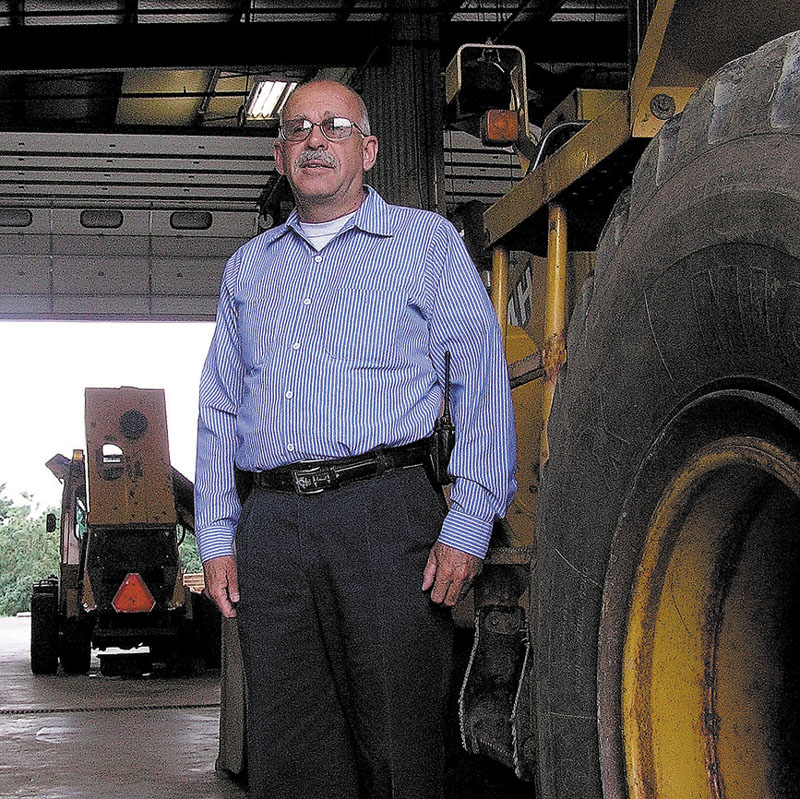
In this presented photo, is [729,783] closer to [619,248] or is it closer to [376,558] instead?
[619,248]

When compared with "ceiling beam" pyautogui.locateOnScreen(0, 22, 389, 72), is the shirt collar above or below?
below

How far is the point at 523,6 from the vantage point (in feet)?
39.1

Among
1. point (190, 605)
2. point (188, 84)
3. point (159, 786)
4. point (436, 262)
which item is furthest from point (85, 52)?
point (436, 262)

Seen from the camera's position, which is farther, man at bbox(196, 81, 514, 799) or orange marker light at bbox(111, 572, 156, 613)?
orange marker light at bbox(111, 572, 156, 613)

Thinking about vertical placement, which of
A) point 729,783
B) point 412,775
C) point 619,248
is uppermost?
point 619,248

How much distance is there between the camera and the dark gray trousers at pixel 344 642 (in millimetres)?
2631

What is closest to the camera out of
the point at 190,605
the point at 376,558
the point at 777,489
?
the point at 777,489

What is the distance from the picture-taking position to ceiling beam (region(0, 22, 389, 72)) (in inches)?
452

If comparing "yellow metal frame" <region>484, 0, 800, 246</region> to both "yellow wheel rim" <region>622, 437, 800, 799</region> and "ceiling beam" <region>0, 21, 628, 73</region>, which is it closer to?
"yellow wheel rim" <region>622, 437, 800, 799</region>

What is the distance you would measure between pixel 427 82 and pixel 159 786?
26.4 feet

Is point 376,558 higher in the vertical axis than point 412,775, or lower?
higher

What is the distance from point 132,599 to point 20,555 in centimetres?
1301

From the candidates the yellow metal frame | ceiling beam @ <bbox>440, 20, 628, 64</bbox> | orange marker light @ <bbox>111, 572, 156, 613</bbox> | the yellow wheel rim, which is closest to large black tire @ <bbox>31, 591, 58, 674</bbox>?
orange marker light @ <bbox>111, 572, 156, 613</bbox>

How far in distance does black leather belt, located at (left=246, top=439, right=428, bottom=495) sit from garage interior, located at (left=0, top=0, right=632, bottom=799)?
1.04 m
